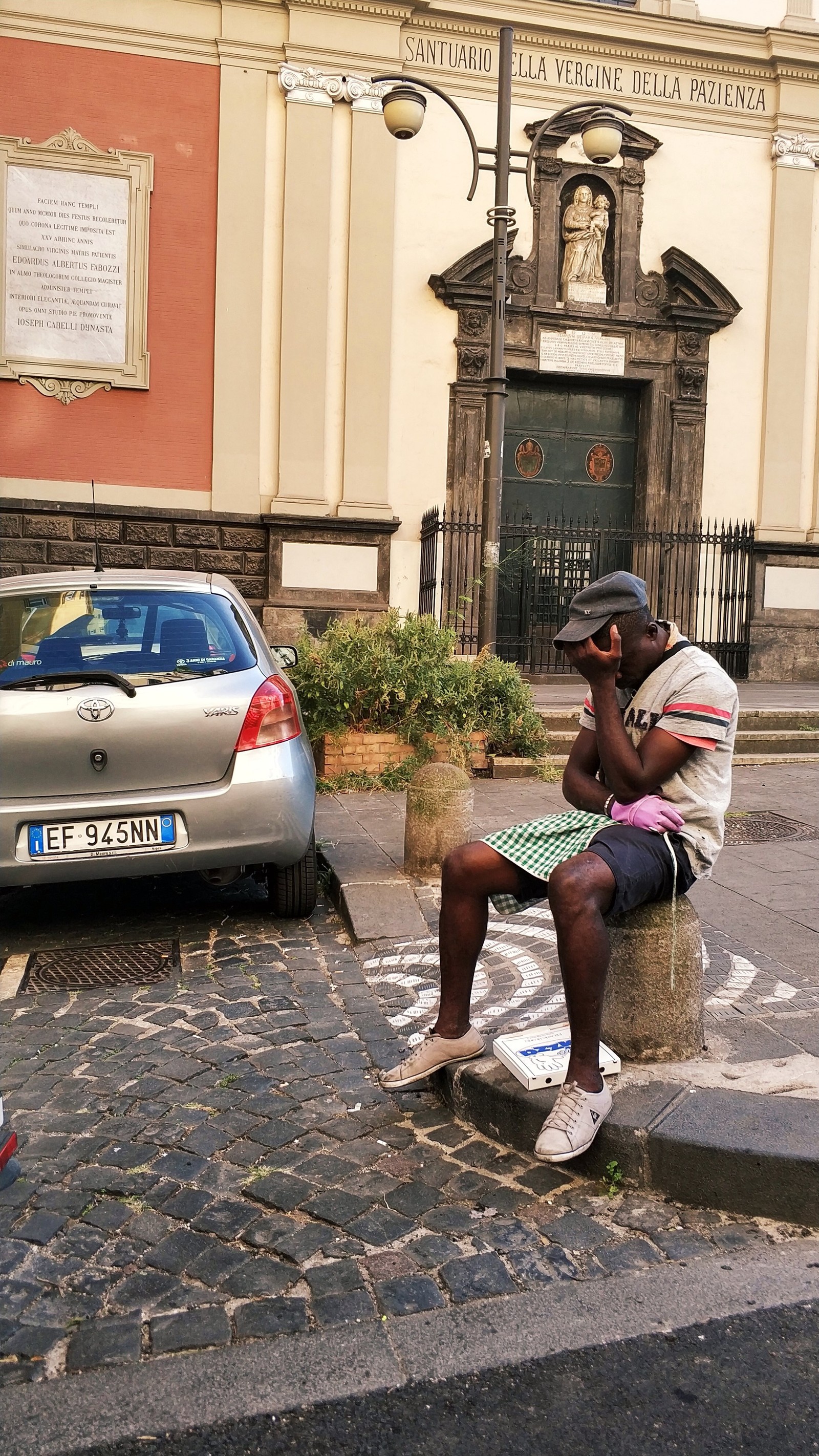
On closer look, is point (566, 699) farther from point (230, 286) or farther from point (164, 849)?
point (164, 849)

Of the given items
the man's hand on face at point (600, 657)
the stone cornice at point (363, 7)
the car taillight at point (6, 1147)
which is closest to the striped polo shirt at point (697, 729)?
the man's hand on face at point (600, 657)

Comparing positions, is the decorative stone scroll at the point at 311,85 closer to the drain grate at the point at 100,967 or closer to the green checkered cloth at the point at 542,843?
the drain grate at the point at 100,967

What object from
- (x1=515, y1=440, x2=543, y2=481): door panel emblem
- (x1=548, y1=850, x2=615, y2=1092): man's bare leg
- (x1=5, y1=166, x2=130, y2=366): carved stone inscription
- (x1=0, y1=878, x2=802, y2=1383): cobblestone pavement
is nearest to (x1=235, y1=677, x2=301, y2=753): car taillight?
(x1=0, y1=878, x2=802, y2=1383): cobblestone pavement

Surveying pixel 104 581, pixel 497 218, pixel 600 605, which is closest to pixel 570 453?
pixel 497 218

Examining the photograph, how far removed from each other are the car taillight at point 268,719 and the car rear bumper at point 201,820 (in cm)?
4

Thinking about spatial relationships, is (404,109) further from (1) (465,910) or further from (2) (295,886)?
(1) (465,910)

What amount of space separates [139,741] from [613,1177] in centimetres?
269

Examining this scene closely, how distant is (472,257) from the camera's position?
14820mm

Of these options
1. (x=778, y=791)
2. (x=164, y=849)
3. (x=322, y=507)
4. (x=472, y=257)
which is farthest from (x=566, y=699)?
(x=164, y=849)

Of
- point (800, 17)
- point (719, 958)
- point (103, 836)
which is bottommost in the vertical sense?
point (719, 958)

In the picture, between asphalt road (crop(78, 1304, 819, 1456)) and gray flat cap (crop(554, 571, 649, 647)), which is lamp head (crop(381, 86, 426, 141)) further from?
asphalt road (crop(78, 1304, 819, 1456))

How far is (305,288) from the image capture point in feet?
46.9

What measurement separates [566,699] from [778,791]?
3.41 metres

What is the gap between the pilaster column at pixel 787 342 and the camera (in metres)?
15.9
